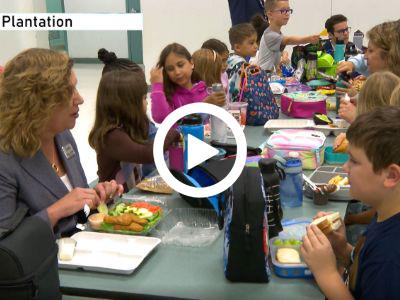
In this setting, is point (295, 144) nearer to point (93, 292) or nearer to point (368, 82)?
point (368, 82)

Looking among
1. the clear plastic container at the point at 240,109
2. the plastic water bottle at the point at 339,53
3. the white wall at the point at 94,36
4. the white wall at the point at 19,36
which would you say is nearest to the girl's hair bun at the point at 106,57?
the clear plastic container at the point at 240,109

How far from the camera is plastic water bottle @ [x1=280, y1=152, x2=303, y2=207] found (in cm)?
187

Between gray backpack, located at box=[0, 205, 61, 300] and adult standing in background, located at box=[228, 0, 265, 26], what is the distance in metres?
4.77

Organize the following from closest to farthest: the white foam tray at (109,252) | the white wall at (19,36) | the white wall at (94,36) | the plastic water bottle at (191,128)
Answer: the white foam tray at (109,252), the plastic water bottle at (191,128), the white wall at (19,36), the white wall at (94,36)

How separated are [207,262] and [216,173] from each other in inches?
15.2

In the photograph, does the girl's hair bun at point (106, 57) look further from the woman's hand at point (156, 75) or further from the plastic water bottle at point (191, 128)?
the plastic water bottle at point (191, 128)

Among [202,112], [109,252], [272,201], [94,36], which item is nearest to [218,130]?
[272,201]

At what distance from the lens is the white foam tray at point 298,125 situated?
2822 millimetres

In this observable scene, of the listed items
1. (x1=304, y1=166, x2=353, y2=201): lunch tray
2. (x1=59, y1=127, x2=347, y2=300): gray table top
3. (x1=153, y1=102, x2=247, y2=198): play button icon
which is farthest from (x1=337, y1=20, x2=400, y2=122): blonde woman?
(x1=153, y1=102, x2=247, y2=198): play button icon

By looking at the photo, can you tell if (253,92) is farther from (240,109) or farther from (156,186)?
(156,186)

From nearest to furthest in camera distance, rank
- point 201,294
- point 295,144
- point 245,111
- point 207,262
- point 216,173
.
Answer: point 201,294 → point 207,262 → point 216,173 → point 295,144 → point 245,111

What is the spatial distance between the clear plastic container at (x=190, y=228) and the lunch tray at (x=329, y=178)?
17.2 inches

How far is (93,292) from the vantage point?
4.56 ft

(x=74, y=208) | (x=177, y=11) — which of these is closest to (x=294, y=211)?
(x=74, y=208)
